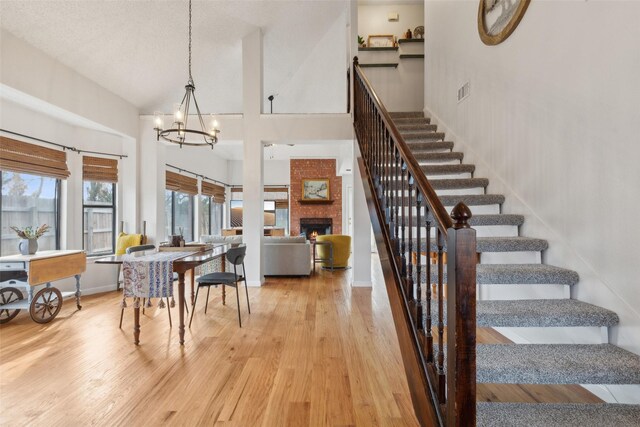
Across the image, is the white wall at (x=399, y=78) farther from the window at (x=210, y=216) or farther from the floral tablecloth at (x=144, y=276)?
the window at (x=210, y=216)

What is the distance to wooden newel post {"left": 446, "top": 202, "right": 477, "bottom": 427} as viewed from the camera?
3.61 ft

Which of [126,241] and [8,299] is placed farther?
[126,241]

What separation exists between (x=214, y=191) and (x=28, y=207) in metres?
4.65

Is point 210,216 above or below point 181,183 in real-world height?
below

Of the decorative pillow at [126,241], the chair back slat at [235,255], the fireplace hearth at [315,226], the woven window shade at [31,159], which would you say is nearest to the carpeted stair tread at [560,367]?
the chair back slat at [235,255]

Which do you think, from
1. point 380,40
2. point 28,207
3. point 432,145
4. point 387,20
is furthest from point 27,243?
point 387,20

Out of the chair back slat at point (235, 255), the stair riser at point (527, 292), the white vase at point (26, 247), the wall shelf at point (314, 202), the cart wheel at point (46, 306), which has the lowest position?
the cart wheel at point (46, 306)

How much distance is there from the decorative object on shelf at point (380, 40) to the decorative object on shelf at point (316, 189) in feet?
13.8

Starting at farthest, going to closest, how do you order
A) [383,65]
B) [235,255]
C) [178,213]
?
[178,213]
[383,65]
[235,255]

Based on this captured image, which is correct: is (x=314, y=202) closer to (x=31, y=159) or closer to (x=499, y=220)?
(x=31, y=159)

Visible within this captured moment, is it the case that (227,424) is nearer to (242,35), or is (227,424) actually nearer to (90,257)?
(90,257)

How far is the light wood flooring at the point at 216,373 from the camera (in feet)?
5.83

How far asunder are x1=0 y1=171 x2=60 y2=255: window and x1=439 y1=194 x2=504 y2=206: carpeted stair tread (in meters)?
4.80

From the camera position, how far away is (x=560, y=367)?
148 centimetres
